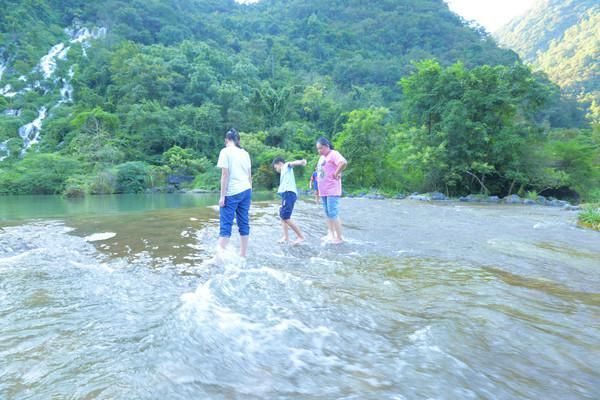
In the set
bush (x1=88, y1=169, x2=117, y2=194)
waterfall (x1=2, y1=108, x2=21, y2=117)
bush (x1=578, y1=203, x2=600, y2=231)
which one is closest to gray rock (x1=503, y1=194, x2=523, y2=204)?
bush (x1=578, y1=203, x2=600, y2=231)

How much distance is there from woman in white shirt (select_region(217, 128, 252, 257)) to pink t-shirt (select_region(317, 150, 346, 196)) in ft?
5.19

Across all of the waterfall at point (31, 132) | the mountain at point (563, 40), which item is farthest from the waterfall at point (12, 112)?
the mountain at point (563, 40)

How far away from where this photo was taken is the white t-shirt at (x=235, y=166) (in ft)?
16.0

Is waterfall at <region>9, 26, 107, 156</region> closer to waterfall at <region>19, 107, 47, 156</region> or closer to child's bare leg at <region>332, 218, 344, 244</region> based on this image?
waterfall at <region>19, 107, 47, 156</region>

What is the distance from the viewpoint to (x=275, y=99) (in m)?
53.7

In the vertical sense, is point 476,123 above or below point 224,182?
above

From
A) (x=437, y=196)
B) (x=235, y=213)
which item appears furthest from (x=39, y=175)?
(x=235, y=213)

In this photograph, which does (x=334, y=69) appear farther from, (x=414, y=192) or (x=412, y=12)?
(x=414, y=192)

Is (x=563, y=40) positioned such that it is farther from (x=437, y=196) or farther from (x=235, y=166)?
(x=235, y=166)

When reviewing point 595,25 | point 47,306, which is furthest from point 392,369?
point 595,25

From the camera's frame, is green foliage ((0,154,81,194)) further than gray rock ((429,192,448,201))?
Yes

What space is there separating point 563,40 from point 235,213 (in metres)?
114

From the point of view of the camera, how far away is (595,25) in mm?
84062

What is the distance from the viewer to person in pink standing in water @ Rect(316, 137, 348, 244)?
19.9ft
